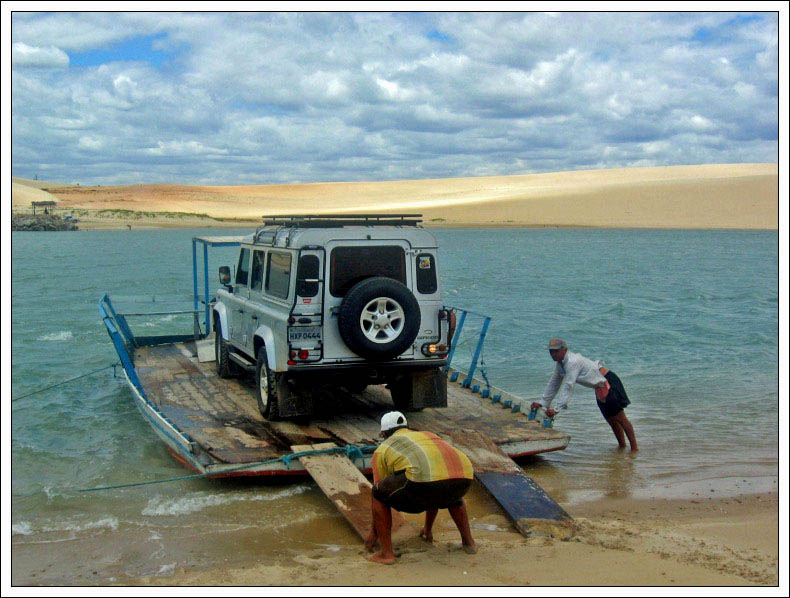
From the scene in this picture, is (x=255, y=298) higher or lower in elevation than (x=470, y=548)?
higher

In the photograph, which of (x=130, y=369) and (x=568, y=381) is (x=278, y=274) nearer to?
(x=130, y=369)

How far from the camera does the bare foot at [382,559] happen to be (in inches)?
252

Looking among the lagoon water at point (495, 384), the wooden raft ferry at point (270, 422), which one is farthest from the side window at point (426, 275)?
the lagoon water at point (495, 384)

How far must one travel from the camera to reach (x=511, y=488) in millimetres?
7918

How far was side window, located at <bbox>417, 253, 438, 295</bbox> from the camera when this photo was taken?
9.50 m

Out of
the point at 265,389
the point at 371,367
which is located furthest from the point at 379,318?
the point at 265,389

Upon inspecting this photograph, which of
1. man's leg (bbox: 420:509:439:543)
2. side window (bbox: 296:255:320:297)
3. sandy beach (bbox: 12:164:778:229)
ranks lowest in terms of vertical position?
man's leg (bbox: 420:509:439:543)

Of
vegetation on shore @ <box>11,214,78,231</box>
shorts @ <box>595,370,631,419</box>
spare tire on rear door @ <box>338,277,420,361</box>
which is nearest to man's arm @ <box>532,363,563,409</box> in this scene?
shorts @ <box>595,370,631,419</box>

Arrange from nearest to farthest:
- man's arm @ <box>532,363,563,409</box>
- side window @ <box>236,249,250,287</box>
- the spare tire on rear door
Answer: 1. the spare tire on rear door
2. man's arm @ <box>532,363,563,409</box>
3. side window @ <box>236,249,250,287</box>

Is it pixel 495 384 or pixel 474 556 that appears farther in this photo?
pixel 495 384

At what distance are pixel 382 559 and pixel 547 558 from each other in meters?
1.21

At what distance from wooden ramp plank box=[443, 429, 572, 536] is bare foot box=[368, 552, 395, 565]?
124cm

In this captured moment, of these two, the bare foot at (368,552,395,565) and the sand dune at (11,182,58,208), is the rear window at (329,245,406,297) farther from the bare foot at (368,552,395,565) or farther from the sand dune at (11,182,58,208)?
the sand dune at (11,182,58,208)

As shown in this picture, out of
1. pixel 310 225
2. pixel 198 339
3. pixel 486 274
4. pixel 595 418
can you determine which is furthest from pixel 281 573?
pixel 486 274
